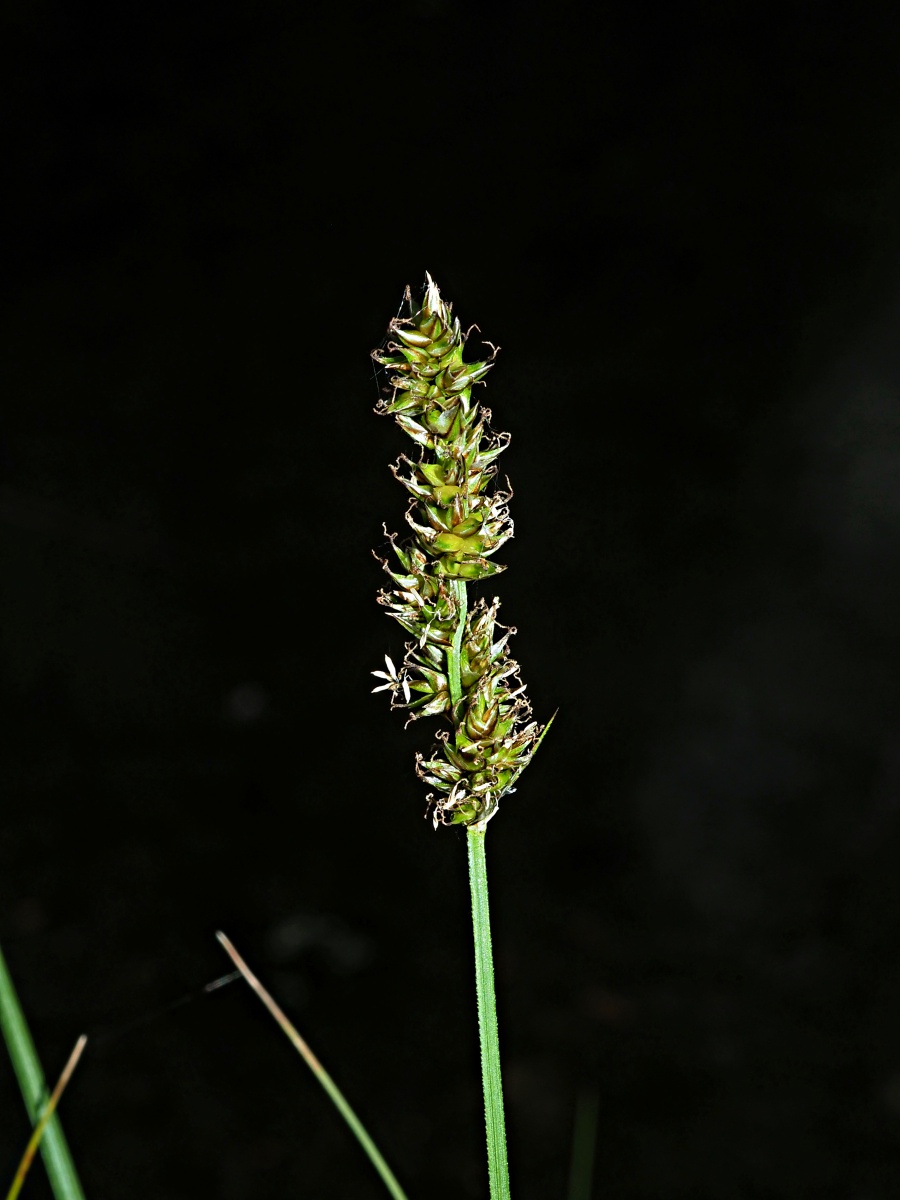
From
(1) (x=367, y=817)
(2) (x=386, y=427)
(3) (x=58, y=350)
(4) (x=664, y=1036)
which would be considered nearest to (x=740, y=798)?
(4) (x=664, y=1036)

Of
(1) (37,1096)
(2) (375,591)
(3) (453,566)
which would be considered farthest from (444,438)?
(2) (375,591)

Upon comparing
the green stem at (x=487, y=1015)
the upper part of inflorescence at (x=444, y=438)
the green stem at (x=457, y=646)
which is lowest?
the green stem at (x=487, y=1015)

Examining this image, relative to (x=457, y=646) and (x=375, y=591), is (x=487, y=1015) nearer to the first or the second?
(x=457, y=646)

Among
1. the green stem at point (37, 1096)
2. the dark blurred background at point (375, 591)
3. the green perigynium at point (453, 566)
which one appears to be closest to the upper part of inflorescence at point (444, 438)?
the green perigynium at point (453, 566)

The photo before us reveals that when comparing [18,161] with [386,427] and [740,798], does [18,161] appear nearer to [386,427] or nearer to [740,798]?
[386,427]

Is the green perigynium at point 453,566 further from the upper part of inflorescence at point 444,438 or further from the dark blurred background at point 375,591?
the dark blurred background at point 375,591
